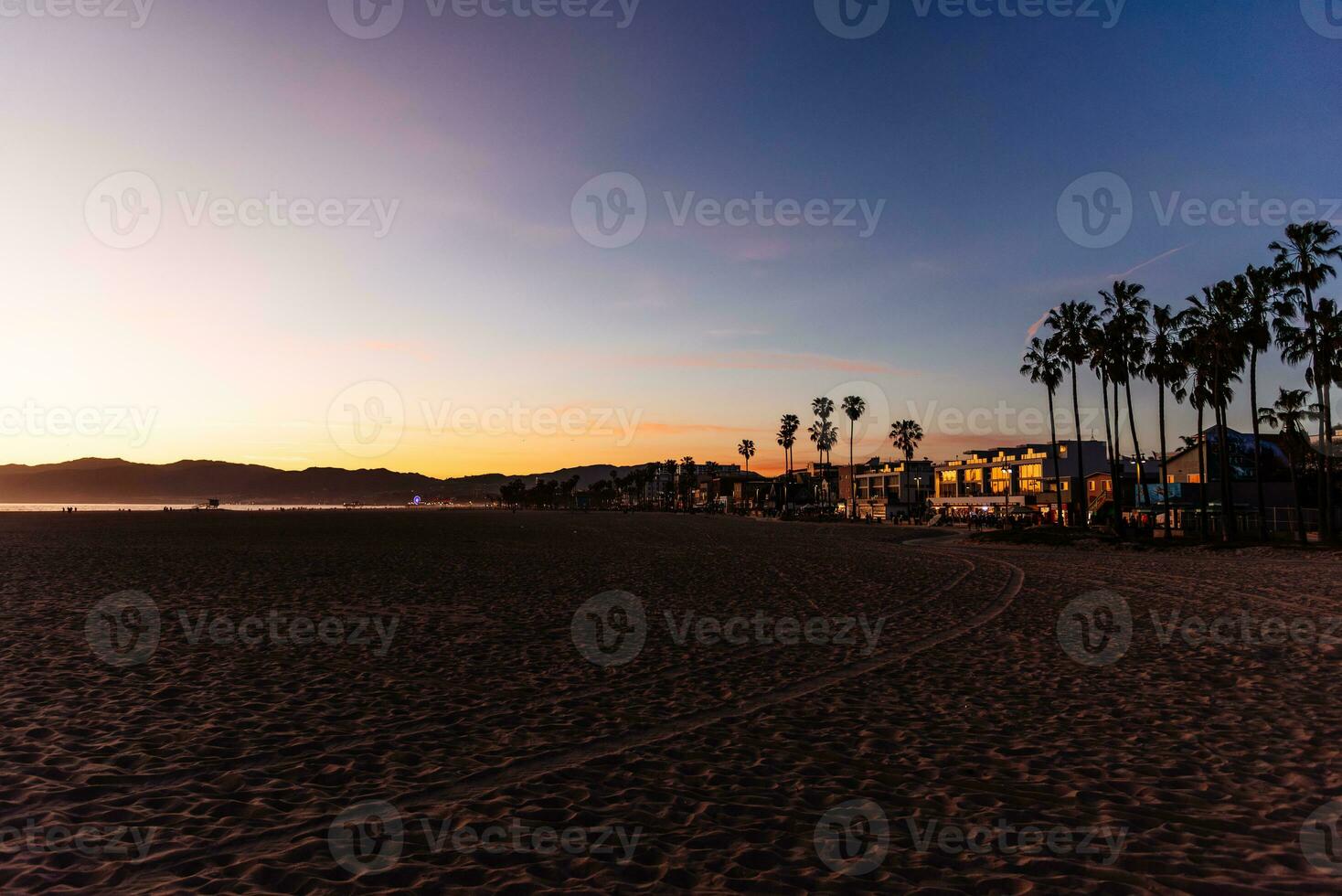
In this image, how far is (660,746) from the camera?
8.94m

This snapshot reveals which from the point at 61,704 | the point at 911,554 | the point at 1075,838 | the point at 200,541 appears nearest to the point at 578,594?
the point at 61,704

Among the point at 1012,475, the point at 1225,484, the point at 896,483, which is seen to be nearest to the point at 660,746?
the point at 1225,484

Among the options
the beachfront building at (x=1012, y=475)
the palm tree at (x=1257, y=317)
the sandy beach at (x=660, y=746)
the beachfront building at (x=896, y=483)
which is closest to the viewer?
the sandy beach at (x=660, y=746)

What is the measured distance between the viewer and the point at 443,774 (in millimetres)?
7957

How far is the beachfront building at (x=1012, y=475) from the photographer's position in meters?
122

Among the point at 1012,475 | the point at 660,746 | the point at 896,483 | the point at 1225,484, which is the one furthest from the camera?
the point at 896,483

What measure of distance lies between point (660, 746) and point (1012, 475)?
460ft

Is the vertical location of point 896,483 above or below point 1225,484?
above

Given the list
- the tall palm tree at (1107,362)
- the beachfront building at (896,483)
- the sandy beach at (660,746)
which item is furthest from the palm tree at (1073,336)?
the beachfront building at (896,483)

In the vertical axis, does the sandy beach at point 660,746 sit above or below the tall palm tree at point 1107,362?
below

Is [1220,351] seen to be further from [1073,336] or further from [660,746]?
[660,746]

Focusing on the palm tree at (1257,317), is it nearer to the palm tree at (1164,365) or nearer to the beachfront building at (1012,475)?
the palm tree at (1164,365)

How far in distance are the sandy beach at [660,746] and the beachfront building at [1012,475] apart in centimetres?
10524

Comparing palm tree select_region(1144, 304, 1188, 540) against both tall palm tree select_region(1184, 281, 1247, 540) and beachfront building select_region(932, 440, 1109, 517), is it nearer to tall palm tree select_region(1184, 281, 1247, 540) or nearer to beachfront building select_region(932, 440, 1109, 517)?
tall palm tree select_region(1184, 281, 1247, 540)
